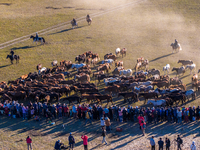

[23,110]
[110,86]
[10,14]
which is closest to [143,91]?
[110,86]

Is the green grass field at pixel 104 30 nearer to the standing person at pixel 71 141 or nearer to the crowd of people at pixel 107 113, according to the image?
the crowd of people at pixel 107 113

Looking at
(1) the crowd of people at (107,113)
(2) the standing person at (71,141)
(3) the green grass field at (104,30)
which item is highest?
(3) the green grass field at (104,30)

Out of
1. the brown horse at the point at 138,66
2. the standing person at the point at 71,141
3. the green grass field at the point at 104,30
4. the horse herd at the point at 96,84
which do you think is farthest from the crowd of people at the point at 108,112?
the brown horse at the point at 138,66

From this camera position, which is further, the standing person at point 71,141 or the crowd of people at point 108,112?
the crowd of people at point 108,112

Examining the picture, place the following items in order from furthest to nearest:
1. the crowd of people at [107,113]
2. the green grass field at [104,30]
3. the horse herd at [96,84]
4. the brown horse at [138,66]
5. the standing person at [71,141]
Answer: the green grass field at [104,30], the brown horse at [138,66], the horse herd at [96,84], the crowd of people at [107,113], the standing person at [71,141]

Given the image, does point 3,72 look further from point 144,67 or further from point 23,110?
point 144,67

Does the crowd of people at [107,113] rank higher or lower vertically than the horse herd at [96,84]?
Answer: lower
